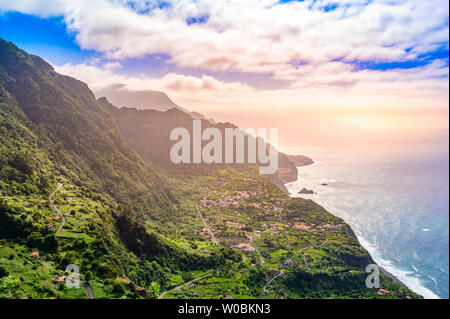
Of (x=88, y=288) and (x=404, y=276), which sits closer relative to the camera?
(x=88, y=288)

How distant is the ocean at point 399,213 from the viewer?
172 ft

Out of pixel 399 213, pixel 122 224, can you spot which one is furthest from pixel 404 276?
pixel 122 224

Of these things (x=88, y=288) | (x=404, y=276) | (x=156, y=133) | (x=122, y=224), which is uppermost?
(x=156, y=133)

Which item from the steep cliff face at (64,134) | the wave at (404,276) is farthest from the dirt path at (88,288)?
the wave at (404,276)

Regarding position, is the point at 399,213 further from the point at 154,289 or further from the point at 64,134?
the point at 64,134

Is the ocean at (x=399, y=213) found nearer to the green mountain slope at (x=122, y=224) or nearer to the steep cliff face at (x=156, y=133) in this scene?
the green mountain slope at (x=122, y=224)

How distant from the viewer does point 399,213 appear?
276ft

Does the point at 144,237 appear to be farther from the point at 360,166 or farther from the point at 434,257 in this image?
the point at 360,166

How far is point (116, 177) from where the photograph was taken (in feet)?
212

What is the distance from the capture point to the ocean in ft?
172

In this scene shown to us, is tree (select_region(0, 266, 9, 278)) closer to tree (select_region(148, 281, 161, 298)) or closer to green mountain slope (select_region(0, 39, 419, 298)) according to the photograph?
green mountain slope (select_region(0, 39, 419, 298))

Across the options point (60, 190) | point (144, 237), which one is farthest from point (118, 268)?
point (60, 190)

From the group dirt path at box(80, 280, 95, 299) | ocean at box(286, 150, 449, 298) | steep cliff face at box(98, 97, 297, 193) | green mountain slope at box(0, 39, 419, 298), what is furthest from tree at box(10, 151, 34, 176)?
ocean at box(286, 150, 449, 298)

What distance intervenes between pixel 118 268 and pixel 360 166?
648ft
